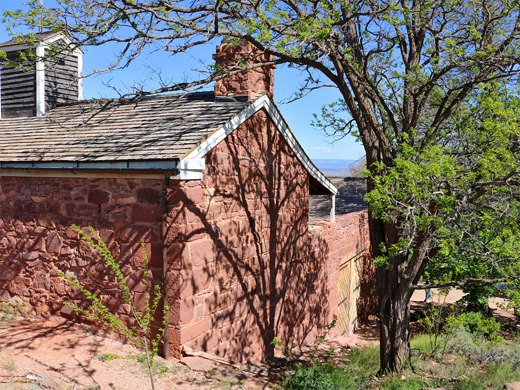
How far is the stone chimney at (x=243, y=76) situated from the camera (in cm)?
746

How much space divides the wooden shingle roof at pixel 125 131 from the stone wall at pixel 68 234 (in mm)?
396

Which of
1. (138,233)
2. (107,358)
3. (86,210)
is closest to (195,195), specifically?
(138,233)

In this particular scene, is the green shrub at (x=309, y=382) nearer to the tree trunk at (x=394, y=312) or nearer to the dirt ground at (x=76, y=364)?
the dirt ground at (x=76, y=364)

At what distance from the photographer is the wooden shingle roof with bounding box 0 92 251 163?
20.1ft

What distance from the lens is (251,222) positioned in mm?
7613

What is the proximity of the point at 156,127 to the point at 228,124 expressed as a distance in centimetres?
122

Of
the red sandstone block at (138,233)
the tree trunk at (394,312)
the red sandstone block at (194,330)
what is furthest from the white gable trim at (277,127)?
the tree trunk at (394,312)

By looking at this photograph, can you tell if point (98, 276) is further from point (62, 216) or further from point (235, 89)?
point (235, 89)

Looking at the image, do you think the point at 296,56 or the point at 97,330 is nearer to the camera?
the point at 97,330

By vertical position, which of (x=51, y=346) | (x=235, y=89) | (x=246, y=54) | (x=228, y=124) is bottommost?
(x=51, y=346)

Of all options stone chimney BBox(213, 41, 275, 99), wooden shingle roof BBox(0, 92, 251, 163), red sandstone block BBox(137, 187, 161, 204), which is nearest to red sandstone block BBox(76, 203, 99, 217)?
wooden shingle roof BBox(0, 92, 251, 163)

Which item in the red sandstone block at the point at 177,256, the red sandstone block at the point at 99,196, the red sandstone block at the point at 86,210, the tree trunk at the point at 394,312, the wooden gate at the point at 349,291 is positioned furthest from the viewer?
the wooden gate at the point at 349,291

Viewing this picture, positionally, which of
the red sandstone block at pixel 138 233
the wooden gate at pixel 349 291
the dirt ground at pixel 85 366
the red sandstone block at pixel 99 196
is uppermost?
the red sandstone block at pixel 99 196

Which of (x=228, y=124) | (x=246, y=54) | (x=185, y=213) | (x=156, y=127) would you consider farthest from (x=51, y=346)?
(x=246, y=54)
